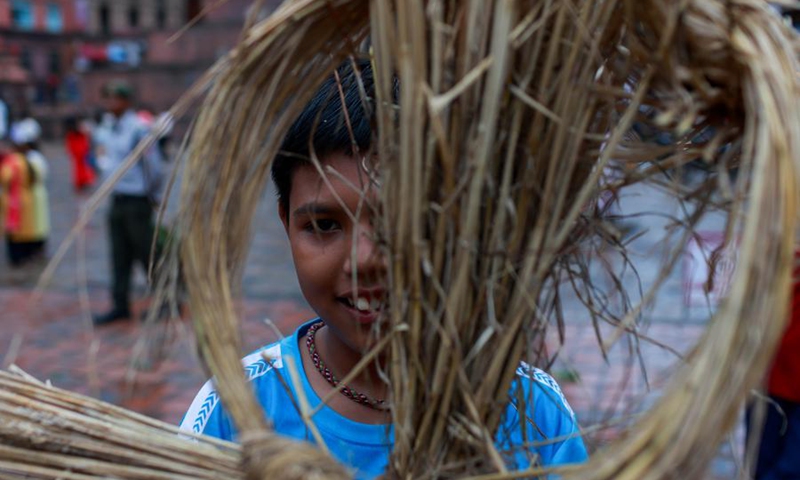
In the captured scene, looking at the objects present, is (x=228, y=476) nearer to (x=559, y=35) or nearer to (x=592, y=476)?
(x=592, y=476)

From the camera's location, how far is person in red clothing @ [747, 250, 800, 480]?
2639mm

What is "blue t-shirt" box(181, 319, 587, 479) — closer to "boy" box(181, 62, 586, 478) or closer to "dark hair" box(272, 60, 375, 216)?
"boy" box(181, 62, 586, 478)

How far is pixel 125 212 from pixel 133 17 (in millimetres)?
34222

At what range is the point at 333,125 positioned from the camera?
1.34 m

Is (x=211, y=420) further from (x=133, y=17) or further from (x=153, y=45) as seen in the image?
(x=133, y=17)

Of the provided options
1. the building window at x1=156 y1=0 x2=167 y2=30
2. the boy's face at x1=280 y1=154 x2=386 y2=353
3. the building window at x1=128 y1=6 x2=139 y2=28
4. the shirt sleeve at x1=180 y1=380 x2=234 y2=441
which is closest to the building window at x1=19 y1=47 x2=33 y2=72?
the building window at x1=156 y1=0 x2=167 y2=30

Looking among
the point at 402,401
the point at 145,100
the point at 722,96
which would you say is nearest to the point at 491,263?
the point at 402,401

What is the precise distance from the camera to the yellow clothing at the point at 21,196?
8205 millimetres

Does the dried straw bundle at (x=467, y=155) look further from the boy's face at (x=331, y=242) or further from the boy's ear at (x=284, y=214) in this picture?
the boy's ear at (x=284, y=214)

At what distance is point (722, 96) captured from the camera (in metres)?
0.85

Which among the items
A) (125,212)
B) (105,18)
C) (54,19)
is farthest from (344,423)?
(105,18)

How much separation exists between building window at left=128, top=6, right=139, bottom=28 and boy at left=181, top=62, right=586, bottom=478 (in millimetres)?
38276

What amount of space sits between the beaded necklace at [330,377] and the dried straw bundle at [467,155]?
14.7 inches

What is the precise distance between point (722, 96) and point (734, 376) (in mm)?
266
